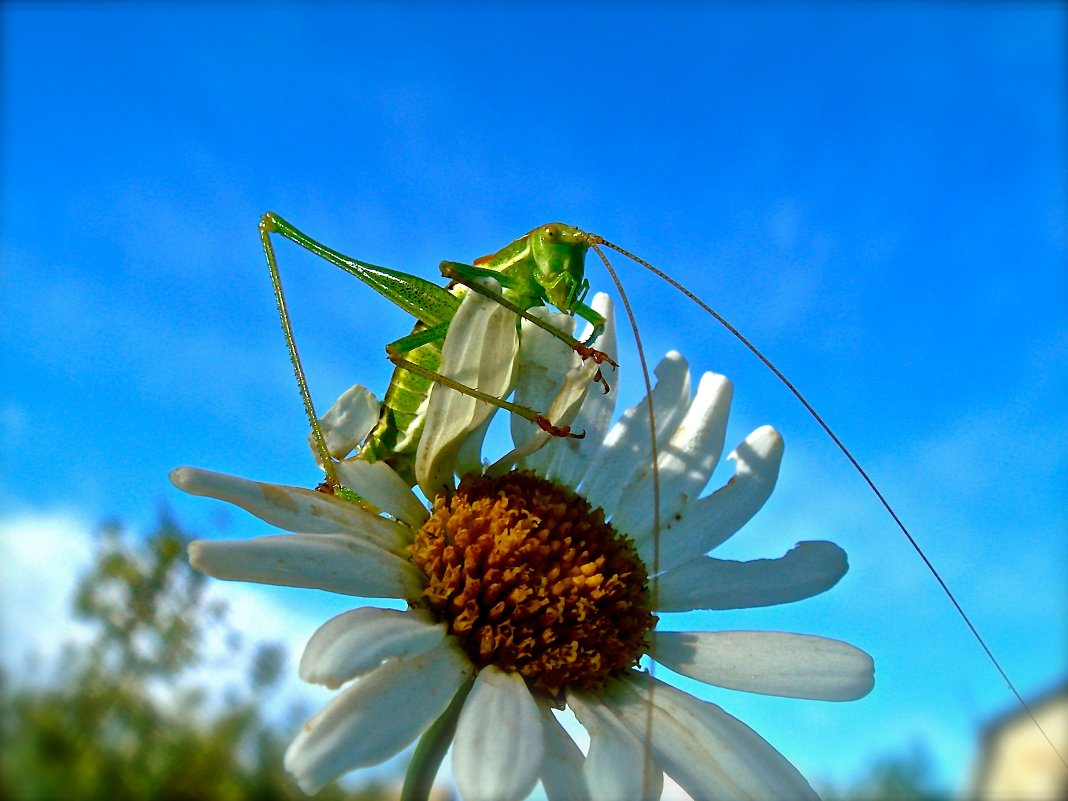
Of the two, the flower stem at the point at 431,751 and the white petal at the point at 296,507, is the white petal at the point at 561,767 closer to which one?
the flower stem at the point at 431,751

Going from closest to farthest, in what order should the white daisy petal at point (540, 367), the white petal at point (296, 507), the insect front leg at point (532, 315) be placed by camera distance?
1. the white petal at point (296, 507)
2. the insect front leg at point (532, 315)
3. the white daisy petal at point (540, 367)

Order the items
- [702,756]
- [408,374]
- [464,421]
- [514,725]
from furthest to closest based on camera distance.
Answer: [408,374]
[464,421]
[702,756]
[514,725]

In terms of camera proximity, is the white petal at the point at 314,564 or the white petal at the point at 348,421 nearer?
the white petal at the point at 314,564

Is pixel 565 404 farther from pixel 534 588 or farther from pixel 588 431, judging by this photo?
pixel 534 588

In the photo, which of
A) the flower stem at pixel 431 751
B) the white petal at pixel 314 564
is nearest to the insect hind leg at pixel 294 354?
the white petal at pixel 314 564

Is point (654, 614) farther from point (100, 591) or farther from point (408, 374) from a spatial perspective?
point (100, 591)

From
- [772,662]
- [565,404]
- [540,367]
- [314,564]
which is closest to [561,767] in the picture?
[314,564]

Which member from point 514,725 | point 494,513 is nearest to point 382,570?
point 494,513
